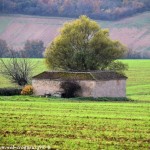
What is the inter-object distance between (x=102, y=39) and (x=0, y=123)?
160 ft

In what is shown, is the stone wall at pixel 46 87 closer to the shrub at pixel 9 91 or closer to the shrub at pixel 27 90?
the shrub at pixel 27 90

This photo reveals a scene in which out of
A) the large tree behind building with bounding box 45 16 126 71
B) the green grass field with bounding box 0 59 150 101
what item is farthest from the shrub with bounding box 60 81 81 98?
the large tree behind building with bounding box 45 16 126 71

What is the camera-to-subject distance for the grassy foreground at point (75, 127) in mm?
26219

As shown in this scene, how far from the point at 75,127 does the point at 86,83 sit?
106ft

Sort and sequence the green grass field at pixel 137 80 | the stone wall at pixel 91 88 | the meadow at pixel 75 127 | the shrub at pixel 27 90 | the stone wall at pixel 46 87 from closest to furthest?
the meadow at pixel 75 127, the stone wall at pixel 91 88, the shrub at pixel 27 90, the stone wall at pixel 46 87, the green grass field at pixel 137 80

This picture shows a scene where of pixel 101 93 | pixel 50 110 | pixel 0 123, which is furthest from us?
pixel 101 93

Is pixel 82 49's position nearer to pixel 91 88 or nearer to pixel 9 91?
pixel 91 88

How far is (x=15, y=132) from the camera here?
28.8 metres

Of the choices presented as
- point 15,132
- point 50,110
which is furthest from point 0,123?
point 50,110

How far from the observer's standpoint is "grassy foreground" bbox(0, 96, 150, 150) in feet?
86.0

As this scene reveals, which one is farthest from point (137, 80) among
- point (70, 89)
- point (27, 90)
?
point (27, 90)

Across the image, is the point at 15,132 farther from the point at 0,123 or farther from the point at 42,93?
the point at 42,93

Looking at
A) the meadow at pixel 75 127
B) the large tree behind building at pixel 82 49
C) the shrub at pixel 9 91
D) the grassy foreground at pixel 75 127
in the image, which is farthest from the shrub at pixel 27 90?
the grassy foreground at pixel 75 127

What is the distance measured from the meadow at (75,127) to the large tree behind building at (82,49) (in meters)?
34.1
